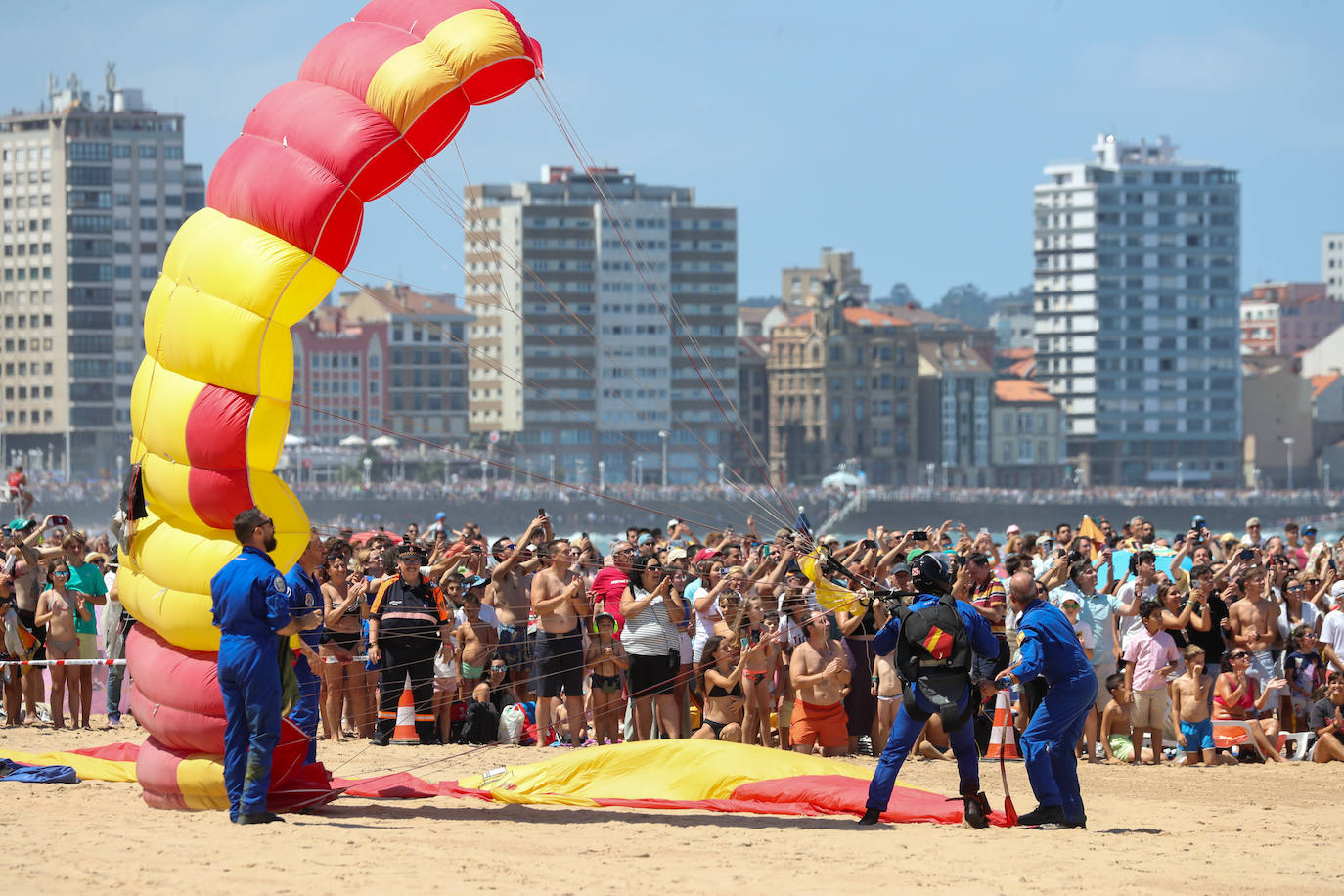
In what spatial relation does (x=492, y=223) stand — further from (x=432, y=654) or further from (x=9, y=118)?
(x=432, y=654)

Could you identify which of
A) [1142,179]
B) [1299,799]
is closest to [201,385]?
[1299,799]

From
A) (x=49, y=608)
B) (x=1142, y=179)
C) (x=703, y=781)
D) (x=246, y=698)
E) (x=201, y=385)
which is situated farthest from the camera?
(x=1142, y=179)

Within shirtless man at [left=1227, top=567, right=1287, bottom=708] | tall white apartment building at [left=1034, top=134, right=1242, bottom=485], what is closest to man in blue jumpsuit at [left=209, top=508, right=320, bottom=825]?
shirtless man at [left=1227, top=567, right=1287, bottom=708]

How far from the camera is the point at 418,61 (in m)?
8.36

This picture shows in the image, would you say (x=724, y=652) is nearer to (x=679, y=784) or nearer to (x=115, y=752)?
(x=679, y=784)

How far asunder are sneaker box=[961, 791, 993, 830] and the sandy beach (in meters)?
0.12

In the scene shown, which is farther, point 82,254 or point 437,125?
point 82,254

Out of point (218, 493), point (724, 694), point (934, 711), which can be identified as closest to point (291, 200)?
point (218, 493)

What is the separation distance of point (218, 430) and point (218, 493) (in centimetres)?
30

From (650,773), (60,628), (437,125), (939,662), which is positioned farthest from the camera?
(60,628)

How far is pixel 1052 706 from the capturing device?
8.28m

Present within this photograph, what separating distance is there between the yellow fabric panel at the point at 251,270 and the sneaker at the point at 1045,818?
426cm

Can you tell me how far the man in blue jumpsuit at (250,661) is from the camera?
775 centimetres

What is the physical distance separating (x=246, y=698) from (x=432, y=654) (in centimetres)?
341
